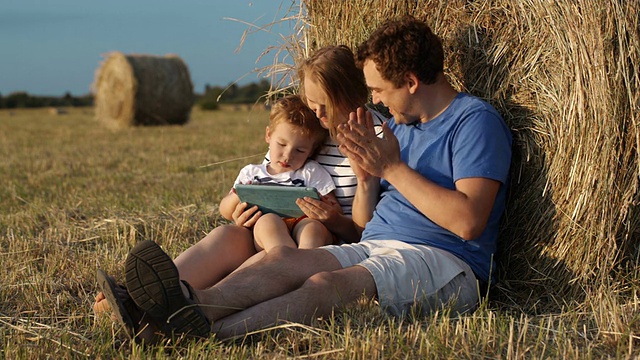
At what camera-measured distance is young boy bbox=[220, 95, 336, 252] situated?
12.1 feet

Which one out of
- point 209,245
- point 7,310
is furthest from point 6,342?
point 209,245

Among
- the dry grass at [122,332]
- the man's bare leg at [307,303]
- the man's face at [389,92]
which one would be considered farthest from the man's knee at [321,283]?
the man's face at [389,92]

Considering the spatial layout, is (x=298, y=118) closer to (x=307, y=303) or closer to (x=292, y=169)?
(x=292, y=169)

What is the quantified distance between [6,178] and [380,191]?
562 centimetres

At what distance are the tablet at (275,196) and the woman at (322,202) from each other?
0.04 metres

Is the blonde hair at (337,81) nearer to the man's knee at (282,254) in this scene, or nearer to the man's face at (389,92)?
the man's face at (389,92)

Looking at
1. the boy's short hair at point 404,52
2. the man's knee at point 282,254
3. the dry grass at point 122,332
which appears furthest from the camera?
the boy's short hair at point 404,52

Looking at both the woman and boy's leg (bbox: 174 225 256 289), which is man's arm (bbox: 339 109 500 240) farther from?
boy's leg (bbox: 174 225 256 289)

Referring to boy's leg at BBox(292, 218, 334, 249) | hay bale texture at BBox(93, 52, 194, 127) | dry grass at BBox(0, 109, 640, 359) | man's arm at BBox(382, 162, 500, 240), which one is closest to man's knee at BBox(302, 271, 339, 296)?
dry grass at BBox(0, 109, 640, 359)

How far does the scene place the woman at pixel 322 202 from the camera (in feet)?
11.6

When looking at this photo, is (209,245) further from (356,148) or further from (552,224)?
(552,224)

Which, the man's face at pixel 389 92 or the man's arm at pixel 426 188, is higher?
the man's face at pixel 389 92

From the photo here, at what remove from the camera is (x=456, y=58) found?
12.6ft

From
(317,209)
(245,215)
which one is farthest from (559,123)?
(245,215)
